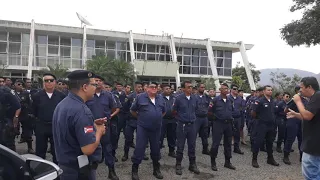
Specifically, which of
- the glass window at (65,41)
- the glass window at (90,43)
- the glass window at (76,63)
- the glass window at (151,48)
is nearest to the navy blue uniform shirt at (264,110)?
the glass window at (76,63)

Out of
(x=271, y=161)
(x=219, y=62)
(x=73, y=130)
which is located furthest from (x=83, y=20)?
(x=73, y=130)

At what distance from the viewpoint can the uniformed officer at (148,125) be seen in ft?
17.4

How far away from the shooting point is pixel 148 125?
17.3ft

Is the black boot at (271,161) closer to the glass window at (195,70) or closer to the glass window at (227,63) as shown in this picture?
the glass window at (195,70)

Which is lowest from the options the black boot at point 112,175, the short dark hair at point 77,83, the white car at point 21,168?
the black boot at point 112,175

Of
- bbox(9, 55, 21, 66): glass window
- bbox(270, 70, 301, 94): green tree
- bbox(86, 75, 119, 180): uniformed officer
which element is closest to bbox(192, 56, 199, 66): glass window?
bbox(270, 70, 301, 94): green tree

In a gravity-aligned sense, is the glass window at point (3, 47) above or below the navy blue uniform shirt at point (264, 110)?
above

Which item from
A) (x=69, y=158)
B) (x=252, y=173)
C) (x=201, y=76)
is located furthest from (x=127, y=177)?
(x=201, y=76)

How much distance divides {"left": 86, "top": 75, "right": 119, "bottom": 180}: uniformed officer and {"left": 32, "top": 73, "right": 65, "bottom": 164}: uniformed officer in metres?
0.65

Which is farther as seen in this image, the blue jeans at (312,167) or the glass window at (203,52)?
the glass window at (203,52)

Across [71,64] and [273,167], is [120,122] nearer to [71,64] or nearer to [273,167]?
[273,167]

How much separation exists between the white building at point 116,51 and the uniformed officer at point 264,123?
16.5 metres

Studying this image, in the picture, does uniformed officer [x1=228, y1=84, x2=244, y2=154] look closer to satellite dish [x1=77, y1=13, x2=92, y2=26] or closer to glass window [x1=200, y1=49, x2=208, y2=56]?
satellite dish [x1=77, y1=13, x2=92, y2=26]

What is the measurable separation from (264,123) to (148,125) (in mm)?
2867
